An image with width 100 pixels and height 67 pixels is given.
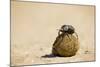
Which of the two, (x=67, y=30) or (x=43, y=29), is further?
(x=67, y=30)

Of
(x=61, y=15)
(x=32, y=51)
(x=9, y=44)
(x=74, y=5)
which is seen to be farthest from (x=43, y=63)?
(x=74, y=5)

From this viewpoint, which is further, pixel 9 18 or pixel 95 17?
pixel 95 17

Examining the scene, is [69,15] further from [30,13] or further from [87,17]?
[30,13]

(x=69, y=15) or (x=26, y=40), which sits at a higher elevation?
(x=69, y=15)

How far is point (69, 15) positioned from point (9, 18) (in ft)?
2.50

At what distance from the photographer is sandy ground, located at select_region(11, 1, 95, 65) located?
2398mm

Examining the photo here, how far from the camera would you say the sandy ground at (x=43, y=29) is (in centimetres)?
240

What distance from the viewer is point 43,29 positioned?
252 centimetres

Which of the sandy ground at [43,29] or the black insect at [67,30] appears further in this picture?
the black insect at [67,30]

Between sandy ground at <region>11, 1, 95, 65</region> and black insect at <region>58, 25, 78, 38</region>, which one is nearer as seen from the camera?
sandy ground at <region>11, 1, 95, 65</region>

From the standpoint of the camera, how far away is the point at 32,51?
247cm
